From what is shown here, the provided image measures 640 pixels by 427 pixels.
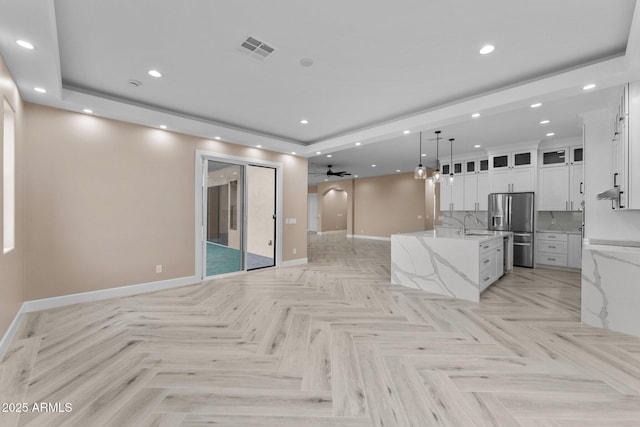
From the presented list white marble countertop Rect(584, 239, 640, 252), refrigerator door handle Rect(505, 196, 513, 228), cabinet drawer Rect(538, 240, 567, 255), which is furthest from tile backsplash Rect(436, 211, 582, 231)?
white marble countertop Rect(584, 239, 640, 252)

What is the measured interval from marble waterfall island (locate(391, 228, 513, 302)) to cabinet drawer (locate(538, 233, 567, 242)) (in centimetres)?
204

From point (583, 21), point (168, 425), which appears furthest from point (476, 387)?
point (583, 21)

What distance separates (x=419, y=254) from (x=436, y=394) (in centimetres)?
279

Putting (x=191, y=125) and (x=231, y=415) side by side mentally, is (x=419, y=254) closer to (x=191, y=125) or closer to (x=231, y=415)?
(x=231, y=415)

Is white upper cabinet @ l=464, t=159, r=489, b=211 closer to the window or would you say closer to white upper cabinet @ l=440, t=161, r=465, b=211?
white upper cabinet @ l=440, t=161, r=465, b=211

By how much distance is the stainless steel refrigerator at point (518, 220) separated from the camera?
610 cm

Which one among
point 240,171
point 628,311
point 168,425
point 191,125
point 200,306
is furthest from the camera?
point 240,171

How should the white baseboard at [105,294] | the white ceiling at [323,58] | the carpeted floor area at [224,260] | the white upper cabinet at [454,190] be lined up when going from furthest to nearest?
the white upper cabinet at [454,190] < the carpeted floor area at [224,260] < the white baseboard at [105,294] < the white ceiling at [323,58]

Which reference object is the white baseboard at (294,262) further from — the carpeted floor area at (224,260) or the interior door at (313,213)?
the interior door at (313,213)

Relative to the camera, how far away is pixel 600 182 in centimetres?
436

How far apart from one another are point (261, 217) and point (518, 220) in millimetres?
5747

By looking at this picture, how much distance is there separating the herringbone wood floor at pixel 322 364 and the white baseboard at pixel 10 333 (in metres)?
0.09

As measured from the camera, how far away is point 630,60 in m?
2.55

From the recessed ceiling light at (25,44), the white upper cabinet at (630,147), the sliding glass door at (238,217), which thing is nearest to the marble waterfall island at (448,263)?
the white upper cabinet at (630,147)
